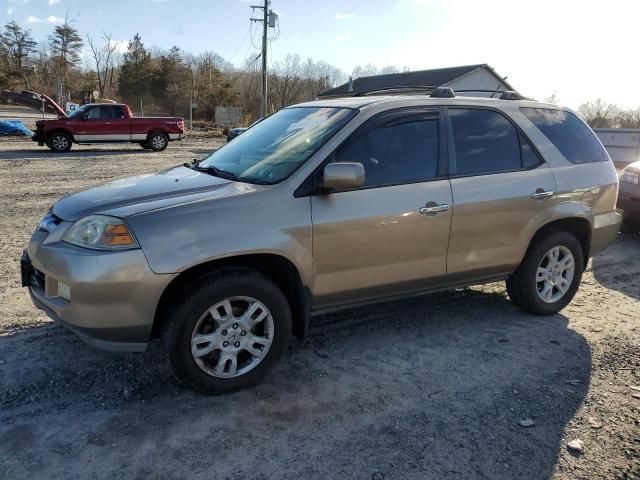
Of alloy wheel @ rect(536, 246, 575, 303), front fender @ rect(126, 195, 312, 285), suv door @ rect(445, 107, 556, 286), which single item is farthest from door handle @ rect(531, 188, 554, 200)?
front fender @ rect(126, 195, 312, 285)

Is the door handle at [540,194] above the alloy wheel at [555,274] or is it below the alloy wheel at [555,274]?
above

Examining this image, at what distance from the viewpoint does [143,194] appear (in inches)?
132

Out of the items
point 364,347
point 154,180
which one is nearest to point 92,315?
point 154,180

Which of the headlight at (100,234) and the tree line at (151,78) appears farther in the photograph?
the tree line at (151,78)

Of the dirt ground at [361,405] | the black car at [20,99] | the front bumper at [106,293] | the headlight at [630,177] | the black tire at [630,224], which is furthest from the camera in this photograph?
the black car at [20,99]

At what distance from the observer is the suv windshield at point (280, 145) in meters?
3.60

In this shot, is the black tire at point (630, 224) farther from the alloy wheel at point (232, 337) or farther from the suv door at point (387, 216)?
the alloy wheel at point (232, 337)

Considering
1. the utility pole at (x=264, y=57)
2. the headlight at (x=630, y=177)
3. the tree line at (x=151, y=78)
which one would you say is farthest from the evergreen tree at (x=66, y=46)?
the headlight at (x=630, y=177)

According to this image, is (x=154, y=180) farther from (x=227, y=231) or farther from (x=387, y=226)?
(x=387, y=226)

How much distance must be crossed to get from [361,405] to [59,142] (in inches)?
750

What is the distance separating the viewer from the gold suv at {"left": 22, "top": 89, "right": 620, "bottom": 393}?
303 cm

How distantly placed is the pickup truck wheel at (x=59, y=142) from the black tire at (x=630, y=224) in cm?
1804

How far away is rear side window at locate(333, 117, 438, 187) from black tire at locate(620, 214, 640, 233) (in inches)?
206

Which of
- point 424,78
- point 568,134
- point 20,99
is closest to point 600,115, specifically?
point 424,78
